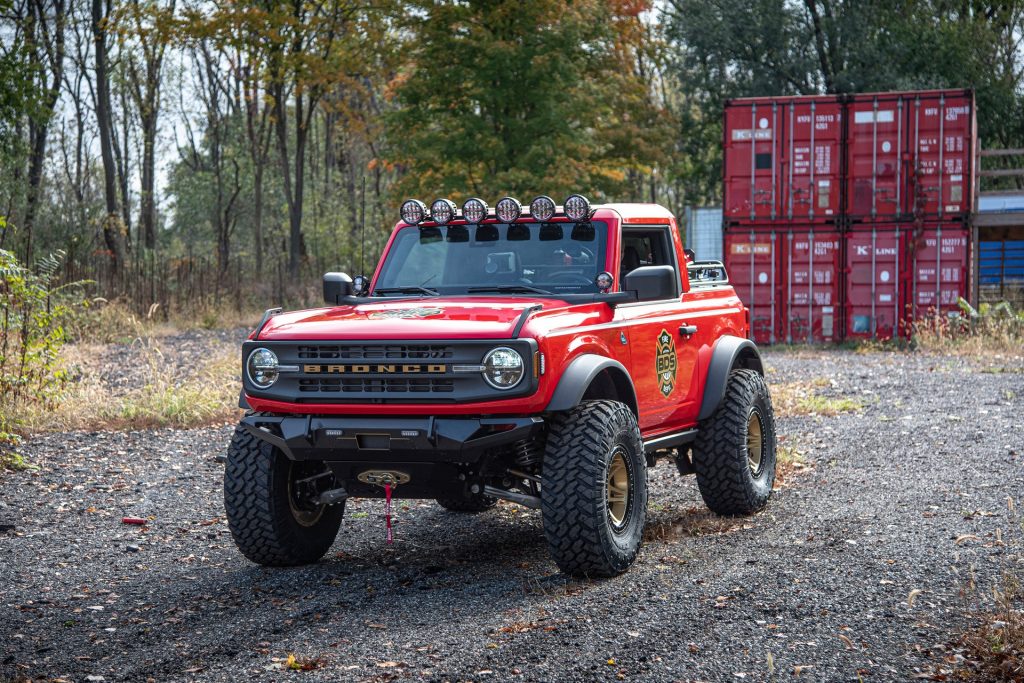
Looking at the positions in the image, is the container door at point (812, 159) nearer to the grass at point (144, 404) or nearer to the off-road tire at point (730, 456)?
the grass at point (144, 404)

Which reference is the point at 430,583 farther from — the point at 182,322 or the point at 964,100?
the point at 182,322

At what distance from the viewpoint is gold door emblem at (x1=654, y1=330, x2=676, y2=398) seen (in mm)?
6793

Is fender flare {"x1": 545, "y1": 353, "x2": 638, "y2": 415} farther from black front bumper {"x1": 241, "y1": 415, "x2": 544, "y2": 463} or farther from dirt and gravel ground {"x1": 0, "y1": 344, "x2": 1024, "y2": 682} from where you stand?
dirt and gravel ground {"x1": 0, "y1": 344, "x2": 1024, "y2": 682}

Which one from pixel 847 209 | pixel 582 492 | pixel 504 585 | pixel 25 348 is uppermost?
pixel 847 209

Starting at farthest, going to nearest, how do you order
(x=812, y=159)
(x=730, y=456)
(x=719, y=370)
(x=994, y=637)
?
1. (x=812, y=159)
2. (x=719, y=370)
3. (x=730, y=456)
4. (x=994, y=637)

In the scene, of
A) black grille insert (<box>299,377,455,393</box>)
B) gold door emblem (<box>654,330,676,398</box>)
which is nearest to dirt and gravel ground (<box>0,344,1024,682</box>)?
gold door emblem (<box>654,330,676,398</box>)

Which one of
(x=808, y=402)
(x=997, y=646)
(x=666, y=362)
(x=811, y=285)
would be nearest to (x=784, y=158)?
(x=811, y=285)

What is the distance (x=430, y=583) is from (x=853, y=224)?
48.8 feet

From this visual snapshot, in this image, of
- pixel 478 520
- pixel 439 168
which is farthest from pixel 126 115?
pixel 478 520

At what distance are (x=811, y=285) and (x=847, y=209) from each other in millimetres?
1371

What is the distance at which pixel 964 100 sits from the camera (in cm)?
1845

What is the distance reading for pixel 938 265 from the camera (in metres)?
18.9

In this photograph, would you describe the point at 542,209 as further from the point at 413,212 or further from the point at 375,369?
the point at 375,369

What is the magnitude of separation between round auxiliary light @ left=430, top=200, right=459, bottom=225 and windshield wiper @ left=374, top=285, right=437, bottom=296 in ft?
1.44
